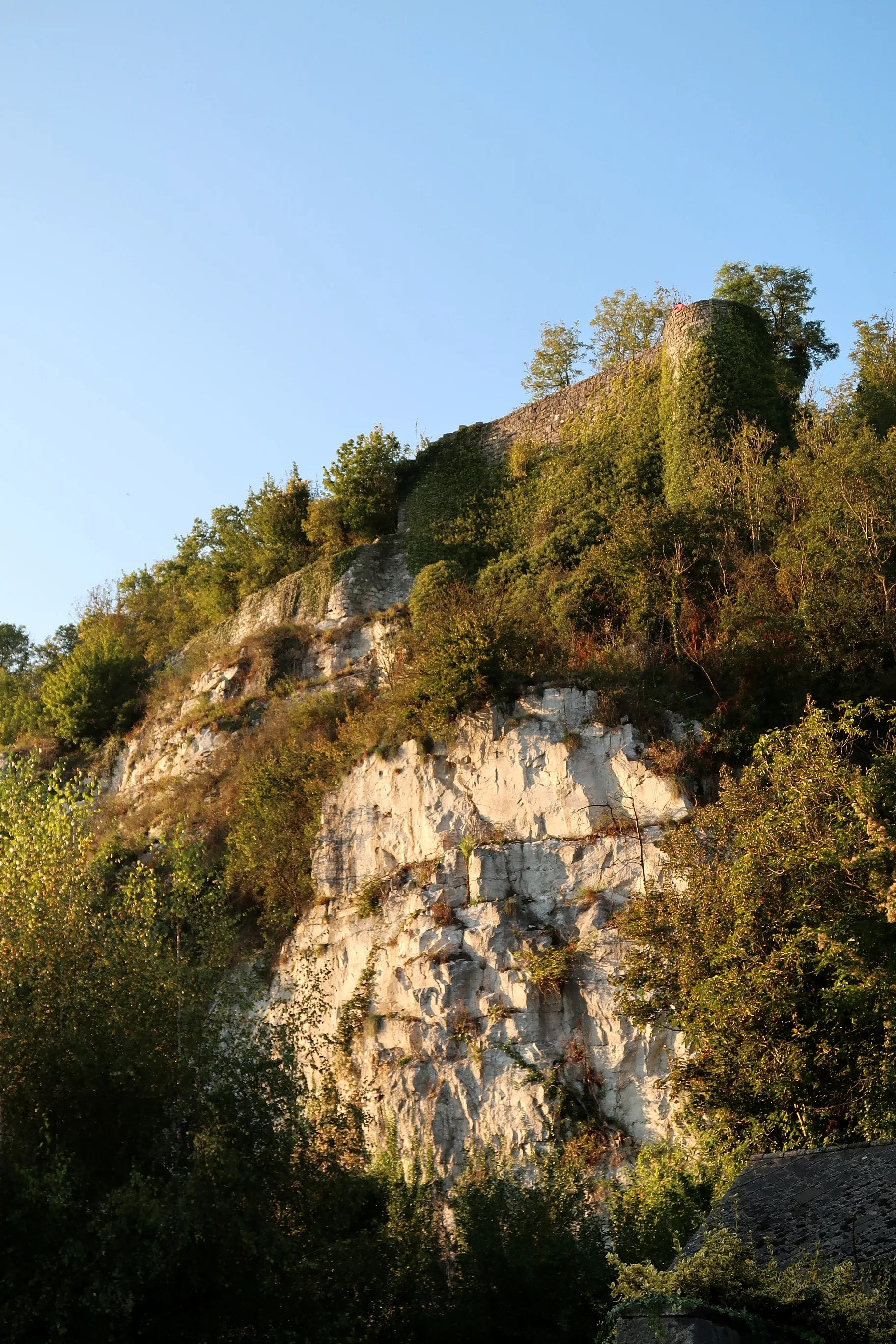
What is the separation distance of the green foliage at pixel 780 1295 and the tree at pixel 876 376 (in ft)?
59.6

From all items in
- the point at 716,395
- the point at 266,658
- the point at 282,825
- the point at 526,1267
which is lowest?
the point at 526,1267

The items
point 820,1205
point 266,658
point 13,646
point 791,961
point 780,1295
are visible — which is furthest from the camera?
point 13,646

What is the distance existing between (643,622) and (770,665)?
2.53m

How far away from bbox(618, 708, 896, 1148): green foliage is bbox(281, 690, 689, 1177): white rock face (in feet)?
3.46

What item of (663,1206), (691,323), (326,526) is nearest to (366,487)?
(326,526)

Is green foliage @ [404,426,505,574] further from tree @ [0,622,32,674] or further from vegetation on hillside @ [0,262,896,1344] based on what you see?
tree @ [0,622,32,674]

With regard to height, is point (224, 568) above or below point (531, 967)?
above

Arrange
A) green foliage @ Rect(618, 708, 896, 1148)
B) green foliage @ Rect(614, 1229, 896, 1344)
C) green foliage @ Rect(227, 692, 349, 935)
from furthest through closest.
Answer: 1. green foliage @ Rect(227, 692, 349, 935)
2. green foliage @ Rect(618, 708, 896, 1148)
3. green foliage @ Rect(614, 1229, 896, 1344)

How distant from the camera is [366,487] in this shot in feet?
94.5

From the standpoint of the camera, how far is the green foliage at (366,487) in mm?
28344

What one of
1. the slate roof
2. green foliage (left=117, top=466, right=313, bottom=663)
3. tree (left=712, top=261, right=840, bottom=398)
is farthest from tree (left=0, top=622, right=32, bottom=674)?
the slate roof

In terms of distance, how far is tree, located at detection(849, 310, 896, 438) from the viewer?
2367 centimetres

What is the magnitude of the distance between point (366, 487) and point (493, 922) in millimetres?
16355

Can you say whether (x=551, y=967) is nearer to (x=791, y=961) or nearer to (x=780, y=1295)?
(x=791, y=961)
